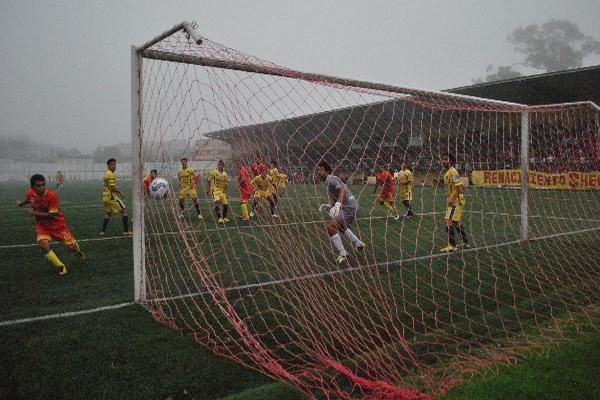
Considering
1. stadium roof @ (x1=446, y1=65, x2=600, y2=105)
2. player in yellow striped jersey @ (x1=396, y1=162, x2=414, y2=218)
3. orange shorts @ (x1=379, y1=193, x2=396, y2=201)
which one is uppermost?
stadium roof @ (x1=446, y1=65, x2=600, y2=105)

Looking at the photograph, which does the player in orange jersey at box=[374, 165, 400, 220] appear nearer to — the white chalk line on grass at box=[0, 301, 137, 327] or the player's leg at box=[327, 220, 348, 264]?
the player's leg at box=[327, 220, 348, 264]

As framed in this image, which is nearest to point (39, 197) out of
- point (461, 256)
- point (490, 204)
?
point (461, 256)

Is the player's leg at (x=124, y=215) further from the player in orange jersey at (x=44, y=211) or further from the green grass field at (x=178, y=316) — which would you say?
the player in orange jersey at (x=44, y=211)

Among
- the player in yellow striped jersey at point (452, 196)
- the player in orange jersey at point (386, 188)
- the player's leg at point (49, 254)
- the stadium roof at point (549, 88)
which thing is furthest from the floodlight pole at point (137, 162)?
the stadium roof at point (549, 88)

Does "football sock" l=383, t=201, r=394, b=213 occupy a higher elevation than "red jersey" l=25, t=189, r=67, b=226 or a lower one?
lower

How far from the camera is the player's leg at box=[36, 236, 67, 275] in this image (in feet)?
20.4

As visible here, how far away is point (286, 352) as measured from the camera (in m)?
3.74

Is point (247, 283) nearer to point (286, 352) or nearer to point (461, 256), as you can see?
point (286, 352)

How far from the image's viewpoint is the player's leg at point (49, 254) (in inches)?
245

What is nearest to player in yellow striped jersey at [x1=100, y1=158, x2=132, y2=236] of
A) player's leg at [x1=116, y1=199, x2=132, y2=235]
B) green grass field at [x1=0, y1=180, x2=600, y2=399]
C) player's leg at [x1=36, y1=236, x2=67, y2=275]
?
player's leg at [x1=116, y1=199, x2=132, y2=235]

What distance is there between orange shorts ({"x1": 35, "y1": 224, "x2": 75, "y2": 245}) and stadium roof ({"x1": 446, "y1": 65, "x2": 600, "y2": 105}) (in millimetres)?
19676

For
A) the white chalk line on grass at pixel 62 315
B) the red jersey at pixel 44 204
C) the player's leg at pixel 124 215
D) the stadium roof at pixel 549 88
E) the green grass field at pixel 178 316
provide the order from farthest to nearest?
the stadium roof at pixel 549 88 → the player's leg at pixel 124 215 → the red jersey at pixel 44 204 → the white chalk line on grass at pixel 62 315 → the green grass field at pixel 178 316

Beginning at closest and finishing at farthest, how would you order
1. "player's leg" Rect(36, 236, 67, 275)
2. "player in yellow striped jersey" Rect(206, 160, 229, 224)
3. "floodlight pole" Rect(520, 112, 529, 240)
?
1. "player's leg" Rect(36, 236, 67, 275)
2. "floodlight pole" Rect(520, 112, 529, 240)
3. "player in yellow striped jersey" Rect(206, 160, 229, 224)

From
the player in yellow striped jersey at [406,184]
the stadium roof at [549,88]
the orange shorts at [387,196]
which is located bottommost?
the orange shorts at [387,196]
